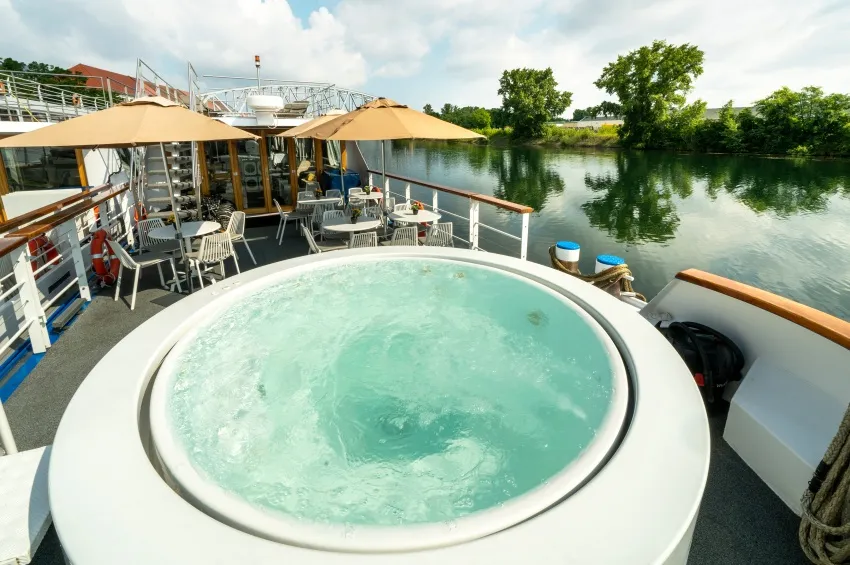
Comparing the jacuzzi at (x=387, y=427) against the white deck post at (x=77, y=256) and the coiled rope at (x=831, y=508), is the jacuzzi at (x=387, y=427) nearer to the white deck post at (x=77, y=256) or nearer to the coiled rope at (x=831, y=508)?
the coiled rope at (x=831, y=508)

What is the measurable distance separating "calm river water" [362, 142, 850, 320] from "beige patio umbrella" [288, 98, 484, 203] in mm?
2649

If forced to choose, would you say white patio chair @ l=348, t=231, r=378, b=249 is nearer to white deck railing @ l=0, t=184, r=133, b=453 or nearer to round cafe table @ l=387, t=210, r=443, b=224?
round cafe table @ l=387, t=210, r=443, b=224

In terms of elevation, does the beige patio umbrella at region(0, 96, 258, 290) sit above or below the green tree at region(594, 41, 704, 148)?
below

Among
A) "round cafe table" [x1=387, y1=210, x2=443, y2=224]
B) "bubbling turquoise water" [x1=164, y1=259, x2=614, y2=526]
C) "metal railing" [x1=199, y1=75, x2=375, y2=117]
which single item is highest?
"metal railing" [x1=199, y1=75, x2=375, y2=117]

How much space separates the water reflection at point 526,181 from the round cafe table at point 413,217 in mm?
9477

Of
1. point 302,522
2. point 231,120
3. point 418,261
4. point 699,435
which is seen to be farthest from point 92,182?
point 699,435

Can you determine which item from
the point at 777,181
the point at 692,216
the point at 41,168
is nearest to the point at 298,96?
Result: the point at 41,168

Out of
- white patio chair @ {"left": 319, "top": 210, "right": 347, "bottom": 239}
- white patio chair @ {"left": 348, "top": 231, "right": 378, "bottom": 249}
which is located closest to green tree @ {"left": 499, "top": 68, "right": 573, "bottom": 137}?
white patio chair @ {"left": 319, "top": 210, "right": 347, "bottom": 239}

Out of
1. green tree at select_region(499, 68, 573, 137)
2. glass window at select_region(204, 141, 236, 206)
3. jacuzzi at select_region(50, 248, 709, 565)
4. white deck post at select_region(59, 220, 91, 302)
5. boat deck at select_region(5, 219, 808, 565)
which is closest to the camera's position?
jacuzzi at select_region(50, 248, 709, 565)

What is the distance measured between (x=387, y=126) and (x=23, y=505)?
356 centimetres

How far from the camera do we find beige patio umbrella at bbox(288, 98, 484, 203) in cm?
387

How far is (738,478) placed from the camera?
6.27 ft

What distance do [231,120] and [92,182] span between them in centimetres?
259

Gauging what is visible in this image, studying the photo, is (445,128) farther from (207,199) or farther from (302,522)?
(207,199)
